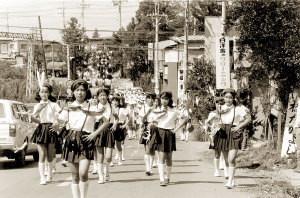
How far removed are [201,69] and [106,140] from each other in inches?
602

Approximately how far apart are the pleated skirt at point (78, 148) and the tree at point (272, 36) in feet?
24.9

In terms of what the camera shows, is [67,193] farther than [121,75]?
No

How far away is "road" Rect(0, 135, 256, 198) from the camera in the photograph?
10.3 metres

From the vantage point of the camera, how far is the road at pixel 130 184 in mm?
10312

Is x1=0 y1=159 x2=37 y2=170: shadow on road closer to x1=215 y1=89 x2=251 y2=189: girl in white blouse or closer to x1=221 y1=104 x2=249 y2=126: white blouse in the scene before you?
x1=215 y1=89 x2=251 y2=189: girl in white blouse

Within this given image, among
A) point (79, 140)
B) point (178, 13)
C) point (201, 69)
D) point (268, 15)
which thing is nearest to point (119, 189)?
point (79, 140)

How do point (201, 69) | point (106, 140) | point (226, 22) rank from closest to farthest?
1. point (106, 140)
2. point (226, 22)
3. point (201, 69)

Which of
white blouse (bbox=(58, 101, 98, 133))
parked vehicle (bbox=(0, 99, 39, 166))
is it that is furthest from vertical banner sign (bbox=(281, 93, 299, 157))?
white blouse (bbox=(58, 101, 98, 133))

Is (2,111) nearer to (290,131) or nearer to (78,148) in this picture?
(78,148)

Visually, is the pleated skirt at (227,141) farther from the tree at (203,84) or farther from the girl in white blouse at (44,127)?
the tree at (203,84)

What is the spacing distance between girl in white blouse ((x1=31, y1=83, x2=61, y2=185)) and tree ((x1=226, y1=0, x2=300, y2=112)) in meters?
6.35

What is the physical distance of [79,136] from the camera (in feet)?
27.0

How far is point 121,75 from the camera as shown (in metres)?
97.9

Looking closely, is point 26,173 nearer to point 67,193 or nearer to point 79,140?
point 67,193
